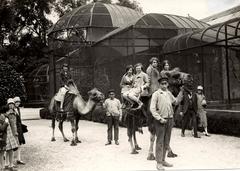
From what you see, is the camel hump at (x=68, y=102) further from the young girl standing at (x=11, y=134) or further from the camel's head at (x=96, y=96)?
the young girl standing at (x=11, y=134)

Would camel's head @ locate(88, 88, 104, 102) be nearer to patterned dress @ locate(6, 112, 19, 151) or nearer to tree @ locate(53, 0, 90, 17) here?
patterned dress @ locate(6, 112, 19, 151)

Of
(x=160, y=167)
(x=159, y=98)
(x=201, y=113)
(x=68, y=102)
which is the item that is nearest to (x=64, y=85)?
(x=68, y=102)

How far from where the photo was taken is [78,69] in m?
23.5

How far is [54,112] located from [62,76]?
1.34 metres

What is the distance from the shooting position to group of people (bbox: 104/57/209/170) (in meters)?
7.25

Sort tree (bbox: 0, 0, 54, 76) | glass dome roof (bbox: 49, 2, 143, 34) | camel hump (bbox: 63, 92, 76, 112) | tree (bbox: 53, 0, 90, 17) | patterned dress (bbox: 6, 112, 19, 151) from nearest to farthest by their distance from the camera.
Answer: patterned dress (bbox: 6, 112, 19, 151)
camel hump (bbox: 63, 92, 76, 112)
glass dome roof (bbox: 49, 2, 143, 34)
tree (bbox: 0, 0, 54, 76)
tree (bbox: 53, 0, 90, 17)

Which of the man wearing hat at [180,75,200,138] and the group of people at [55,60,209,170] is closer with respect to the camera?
the group of people at [55,60,209,170]

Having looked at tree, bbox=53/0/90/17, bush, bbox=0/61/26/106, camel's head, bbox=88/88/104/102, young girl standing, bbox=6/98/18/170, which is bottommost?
young girl standing, bbox=6/98/18/170

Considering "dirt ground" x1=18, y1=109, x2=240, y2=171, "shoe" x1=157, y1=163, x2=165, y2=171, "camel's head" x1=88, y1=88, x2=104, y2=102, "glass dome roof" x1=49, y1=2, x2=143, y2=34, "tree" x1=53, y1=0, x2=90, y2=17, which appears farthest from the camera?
"tree" x1=53, y1=0, x2=90, y2=17

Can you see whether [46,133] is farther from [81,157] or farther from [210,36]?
[210,36]

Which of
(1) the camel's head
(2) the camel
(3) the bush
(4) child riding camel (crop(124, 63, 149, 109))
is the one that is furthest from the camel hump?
(3) the bush

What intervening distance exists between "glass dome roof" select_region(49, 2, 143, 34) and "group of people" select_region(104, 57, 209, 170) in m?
15.8

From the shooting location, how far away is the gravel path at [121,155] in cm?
782

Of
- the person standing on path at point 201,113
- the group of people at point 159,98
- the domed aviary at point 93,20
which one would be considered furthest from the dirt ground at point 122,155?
the domed aviary at point 93,20
